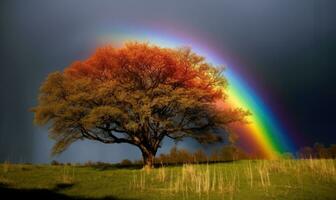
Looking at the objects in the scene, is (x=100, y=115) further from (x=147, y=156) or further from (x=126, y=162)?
(x=126, y=162)

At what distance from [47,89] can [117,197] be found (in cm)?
1876

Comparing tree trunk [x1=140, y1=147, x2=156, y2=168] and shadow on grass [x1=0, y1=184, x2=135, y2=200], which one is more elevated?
tree trunk [x1=140, y1=147, x2=156, y2=168]

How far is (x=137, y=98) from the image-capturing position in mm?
31672

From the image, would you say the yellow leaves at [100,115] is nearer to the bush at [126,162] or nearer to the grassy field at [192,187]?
the grassy field at [192,187]

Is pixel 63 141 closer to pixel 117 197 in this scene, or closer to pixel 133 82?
pixel 133 82

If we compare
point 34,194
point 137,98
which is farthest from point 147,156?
point 34,194

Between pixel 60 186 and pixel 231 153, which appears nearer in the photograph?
pixel 60 186

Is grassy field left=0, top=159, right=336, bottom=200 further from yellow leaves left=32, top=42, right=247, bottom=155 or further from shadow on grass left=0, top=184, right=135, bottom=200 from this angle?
yellow leaves left=32, top=42, right=247, bottom=155

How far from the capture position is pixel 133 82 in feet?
110

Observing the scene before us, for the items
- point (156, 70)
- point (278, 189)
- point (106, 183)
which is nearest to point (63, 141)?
point (156, 70)

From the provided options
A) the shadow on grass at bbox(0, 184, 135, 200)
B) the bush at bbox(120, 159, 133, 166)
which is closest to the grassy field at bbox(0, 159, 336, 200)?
the shadow on grass at bbox(0, 184, 135, 200)

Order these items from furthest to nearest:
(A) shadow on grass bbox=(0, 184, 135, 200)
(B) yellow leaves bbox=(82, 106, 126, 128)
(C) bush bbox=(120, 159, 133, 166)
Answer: (C) bush bbox=(120, 159, 133, 166) → (B) yellow leaves bbox=(82, 106, 126, 128) → (A) shadow on grass bbox=(0, 184, 135, 200)

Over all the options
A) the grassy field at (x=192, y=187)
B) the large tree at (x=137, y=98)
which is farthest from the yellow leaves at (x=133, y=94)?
the grassy field at (x=192, y=187)

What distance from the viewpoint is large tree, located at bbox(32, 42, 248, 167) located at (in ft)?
103
